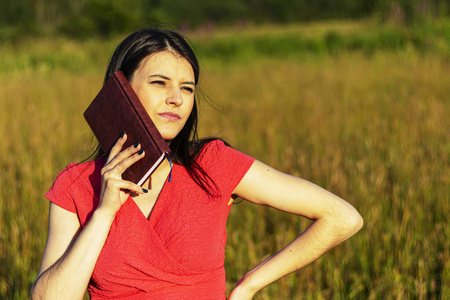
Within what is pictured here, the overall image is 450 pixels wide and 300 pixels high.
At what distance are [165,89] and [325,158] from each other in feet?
7.98

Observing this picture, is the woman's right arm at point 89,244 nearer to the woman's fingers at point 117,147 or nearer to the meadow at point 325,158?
the woman's fingers at point 117,147

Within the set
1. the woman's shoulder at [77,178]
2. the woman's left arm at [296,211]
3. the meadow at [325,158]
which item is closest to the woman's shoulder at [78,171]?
the woman's shoulder at [77,178]

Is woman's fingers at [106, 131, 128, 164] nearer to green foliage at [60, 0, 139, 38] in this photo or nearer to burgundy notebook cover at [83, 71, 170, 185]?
burgundy notebook cover at [83, 71, 170, 185]

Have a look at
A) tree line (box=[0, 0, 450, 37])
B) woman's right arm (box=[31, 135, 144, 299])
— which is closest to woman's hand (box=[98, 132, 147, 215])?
woman's right arm (box=[31, 135, 144, 299])

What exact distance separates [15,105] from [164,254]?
4.80 m

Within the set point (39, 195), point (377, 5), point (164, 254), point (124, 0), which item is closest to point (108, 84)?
point (164, 254)

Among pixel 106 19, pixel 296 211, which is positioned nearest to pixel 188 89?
pixel 296 211

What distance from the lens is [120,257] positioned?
120 cm

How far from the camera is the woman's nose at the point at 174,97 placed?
1.31 m

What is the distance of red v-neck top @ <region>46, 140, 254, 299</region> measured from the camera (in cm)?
121

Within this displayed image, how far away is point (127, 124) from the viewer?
119 cm

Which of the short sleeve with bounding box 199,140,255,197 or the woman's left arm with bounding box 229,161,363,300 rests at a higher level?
the short sleeve with bounding box 199,140,255,197

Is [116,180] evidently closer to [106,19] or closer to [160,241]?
[160,241]

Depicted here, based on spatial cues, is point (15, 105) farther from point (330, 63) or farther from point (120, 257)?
point (330, 63)
